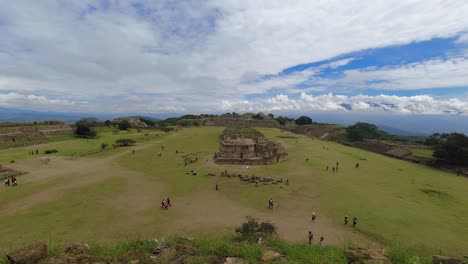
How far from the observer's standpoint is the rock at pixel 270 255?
6.45 meters

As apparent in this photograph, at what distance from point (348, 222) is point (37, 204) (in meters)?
23.7

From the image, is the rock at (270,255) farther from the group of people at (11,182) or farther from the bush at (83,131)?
the bush at (83,131)

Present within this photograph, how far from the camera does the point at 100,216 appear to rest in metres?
17.3

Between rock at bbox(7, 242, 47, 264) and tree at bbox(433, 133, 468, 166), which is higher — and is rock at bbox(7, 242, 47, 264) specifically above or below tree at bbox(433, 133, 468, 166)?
above

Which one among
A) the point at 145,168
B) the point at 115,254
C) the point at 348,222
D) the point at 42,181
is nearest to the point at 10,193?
the point at 42,181

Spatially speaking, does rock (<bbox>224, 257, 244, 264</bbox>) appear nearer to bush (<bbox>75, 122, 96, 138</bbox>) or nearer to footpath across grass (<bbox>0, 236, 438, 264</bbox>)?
footpath across grass (<bbox>0, 236, 438, 264</bbox>)

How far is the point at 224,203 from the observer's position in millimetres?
21000

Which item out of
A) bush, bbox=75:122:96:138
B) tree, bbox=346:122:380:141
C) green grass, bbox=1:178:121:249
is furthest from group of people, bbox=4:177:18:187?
tree, bbox=346:122:380:141

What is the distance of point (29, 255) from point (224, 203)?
15946 mm

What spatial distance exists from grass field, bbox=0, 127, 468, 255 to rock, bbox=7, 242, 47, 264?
8.11m

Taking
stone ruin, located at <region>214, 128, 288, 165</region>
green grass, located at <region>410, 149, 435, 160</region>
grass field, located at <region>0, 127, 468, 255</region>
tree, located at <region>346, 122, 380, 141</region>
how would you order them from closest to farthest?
grass field, located at <region>0, 127, 468, 255</region>, stone ruin, located at <region>214, 128, 288, 165</region>, green grass, located at <region>410, 149, 435, 160</region>, tree, located at <region>346, 122, 380, 141</region>

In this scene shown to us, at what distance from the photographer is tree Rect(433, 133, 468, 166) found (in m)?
37.4

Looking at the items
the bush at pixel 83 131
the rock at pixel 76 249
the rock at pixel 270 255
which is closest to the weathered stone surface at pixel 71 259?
the rock at pixel 76 249

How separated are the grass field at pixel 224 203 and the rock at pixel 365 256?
7.33 metres
